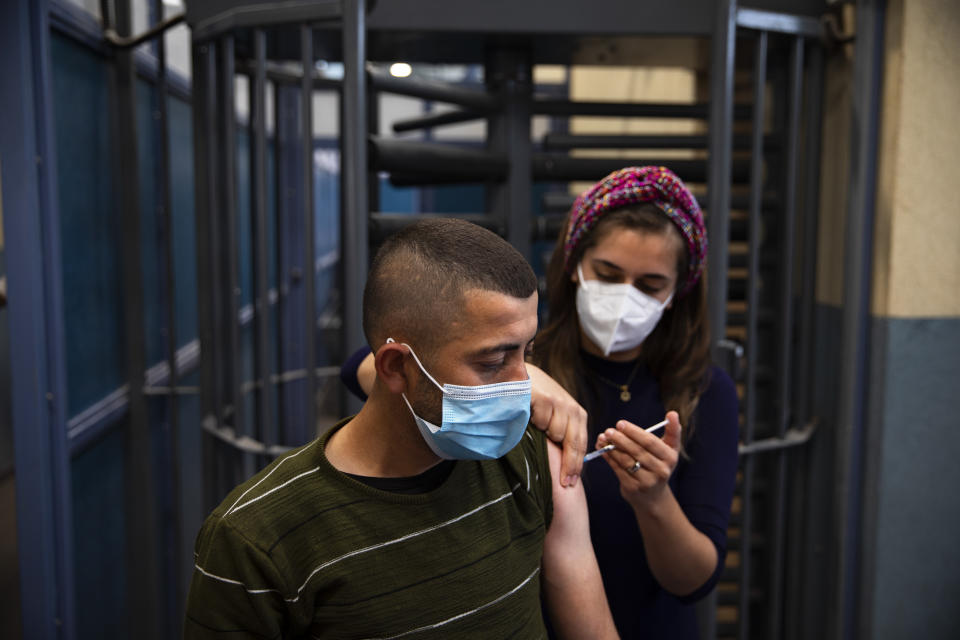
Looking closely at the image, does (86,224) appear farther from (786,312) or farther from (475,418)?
(786,312)

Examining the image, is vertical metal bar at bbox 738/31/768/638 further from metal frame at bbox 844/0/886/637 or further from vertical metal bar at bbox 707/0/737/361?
metal frame at bbox 844/0/886/637

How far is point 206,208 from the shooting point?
2.45 meters

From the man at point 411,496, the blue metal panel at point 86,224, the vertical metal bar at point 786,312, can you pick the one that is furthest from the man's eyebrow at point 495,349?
the blue metal panel at point 86,224

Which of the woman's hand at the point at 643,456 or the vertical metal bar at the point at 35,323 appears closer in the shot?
the woman's hand at the point at 643,456

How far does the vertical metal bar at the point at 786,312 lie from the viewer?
2199mm

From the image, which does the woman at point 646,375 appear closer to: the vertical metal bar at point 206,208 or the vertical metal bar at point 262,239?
the vertical metal bar at point 262,239

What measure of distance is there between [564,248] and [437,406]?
63cm

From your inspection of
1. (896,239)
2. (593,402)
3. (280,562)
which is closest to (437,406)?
(280,562)

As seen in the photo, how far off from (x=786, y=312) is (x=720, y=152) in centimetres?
58

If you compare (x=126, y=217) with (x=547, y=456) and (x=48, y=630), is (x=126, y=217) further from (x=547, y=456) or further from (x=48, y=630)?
(x=547, y=456)

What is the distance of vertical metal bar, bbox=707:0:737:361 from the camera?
197cm

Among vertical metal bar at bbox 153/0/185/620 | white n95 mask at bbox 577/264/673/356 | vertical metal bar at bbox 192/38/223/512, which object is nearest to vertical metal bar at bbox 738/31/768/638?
white n95 mask at bbox 577/264/673/356

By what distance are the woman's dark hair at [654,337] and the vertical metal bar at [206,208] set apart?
1.31 metres

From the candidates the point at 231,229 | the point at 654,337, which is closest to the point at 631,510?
the point at 654,337
